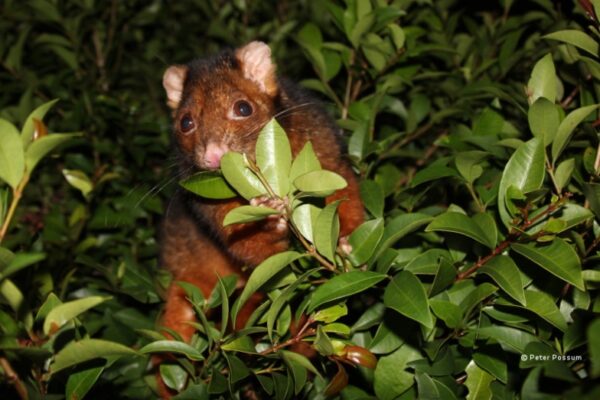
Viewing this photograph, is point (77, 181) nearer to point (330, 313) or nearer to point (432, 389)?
point (330, 313)

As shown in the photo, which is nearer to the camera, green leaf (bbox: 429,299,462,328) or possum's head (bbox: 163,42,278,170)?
green leaf (bbox: 429,299,462,328)

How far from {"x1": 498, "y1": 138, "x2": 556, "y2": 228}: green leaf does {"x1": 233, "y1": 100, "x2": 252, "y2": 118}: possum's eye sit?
1866 millimetres

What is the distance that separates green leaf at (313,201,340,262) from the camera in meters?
2.14

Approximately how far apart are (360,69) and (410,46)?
43 cm

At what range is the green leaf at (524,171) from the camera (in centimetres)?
220

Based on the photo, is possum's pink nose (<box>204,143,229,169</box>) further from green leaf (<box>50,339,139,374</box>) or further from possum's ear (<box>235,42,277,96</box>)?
green leaf (<box>50,339,139,374</box>)

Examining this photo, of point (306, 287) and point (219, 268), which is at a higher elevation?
point (306, 287)

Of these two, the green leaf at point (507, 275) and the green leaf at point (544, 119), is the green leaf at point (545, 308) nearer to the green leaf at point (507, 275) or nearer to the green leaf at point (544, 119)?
the green leaf at point (507, 275)

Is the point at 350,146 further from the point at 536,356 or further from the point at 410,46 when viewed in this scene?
the point at 536,356

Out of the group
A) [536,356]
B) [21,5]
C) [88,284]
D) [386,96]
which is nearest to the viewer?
[536,356]

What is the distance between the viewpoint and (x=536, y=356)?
1968 millimetres

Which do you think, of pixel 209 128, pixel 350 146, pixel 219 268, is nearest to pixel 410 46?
pixel 350 146

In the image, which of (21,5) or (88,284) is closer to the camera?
(88,284)

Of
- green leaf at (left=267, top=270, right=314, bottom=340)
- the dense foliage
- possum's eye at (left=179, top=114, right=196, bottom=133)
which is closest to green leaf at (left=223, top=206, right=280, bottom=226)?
the dense foliage
